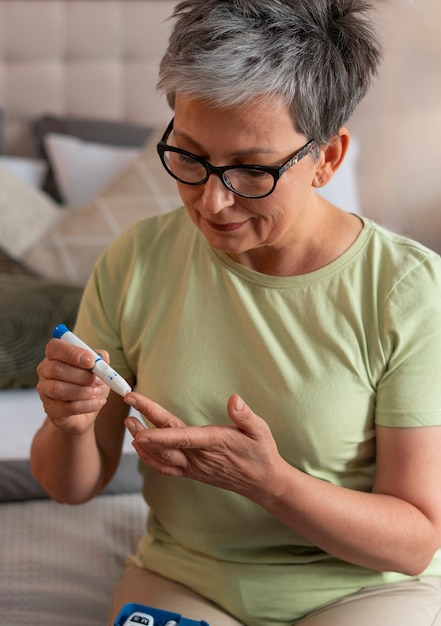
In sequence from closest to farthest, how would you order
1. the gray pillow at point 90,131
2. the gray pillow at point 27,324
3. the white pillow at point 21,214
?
1. the gray pillow at point 27,324
2. the white pillow at point 21,214
3. the gray pillow at point 90,131

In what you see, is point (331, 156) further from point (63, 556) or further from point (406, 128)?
point (406, 128)

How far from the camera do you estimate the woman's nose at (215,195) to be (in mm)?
976

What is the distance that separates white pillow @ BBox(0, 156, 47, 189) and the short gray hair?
190 cm

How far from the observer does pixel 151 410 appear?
3.04 feet

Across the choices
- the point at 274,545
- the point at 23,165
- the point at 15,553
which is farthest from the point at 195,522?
the point at 23,165

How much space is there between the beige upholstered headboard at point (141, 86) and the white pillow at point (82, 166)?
0.87 ft

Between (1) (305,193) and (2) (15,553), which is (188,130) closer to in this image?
(1) (305,193)

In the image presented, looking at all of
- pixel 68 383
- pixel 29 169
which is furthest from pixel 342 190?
pixel 68 383

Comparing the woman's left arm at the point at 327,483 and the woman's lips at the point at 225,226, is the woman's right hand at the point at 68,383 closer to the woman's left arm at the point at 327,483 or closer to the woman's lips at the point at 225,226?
the woman's left arm at the point at 327,483

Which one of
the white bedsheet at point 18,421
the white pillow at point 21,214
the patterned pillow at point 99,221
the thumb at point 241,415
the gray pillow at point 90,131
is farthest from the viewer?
the gray pillow at point 90,131

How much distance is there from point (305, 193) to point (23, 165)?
2.01 meters

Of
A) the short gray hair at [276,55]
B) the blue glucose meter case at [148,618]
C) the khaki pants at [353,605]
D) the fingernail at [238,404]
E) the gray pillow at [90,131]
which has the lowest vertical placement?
the gray pillow at [90,131]

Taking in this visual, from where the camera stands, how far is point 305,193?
3.46 feet

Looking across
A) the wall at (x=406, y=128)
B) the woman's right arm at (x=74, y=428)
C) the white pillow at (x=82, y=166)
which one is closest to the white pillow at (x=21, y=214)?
the white pillow at (x=82, y=166)
